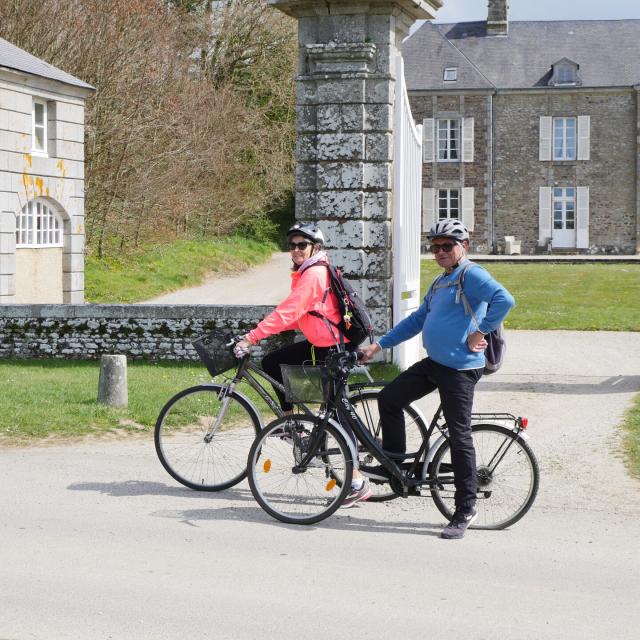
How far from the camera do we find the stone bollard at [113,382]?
33.8 ft

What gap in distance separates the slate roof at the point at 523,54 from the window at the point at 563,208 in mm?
4624

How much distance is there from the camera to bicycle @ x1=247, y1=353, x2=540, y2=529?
21.0 feet

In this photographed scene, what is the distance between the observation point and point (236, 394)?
23.6ft

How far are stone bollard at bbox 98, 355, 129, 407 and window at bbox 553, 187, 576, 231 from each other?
4053cm

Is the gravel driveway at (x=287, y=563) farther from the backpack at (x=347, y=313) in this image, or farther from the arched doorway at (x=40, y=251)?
the arched doorway at (x=40, y=251)

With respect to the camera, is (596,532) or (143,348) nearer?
(596,532)

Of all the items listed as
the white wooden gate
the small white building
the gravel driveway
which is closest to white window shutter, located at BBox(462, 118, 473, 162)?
the small white building

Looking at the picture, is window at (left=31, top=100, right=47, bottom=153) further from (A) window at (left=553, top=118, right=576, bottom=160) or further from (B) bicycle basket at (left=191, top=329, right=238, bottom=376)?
(A) window at (left=553, top=118, right=576, bottom=160)

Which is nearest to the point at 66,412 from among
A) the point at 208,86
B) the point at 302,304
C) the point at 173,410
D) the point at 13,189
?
the point at 173,410

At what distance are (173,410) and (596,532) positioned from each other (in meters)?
2.73

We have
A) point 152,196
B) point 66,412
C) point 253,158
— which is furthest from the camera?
point 253,158

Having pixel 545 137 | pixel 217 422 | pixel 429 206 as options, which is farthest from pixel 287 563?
pixel 545 137

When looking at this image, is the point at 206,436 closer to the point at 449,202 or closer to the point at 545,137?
the point at 449,202

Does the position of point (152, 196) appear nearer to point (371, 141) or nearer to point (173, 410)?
point (371, 141)
